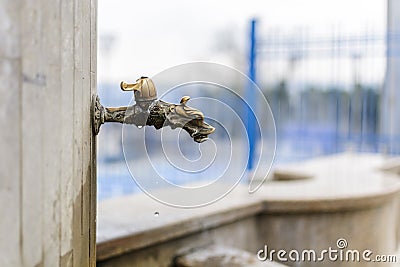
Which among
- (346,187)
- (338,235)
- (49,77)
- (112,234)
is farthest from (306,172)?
(49,77)

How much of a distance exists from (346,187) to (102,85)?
2.71 metres

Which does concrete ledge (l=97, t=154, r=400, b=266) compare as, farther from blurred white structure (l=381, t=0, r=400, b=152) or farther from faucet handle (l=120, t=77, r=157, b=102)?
blurred white structure (l=381, t=0, r=400, b=152)

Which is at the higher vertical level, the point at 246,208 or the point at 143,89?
the point at 143,89

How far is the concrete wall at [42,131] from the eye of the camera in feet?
2.19

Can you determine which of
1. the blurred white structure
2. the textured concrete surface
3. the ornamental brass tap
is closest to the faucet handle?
the ornamental brass tap

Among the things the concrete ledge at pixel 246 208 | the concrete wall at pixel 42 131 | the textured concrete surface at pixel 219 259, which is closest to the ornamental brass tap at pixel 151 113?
the concrete wall at pixel 42 131

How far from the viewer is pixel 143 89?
38.5 inches

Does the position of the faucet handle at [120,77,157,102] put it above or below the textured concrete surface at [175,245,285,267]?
above

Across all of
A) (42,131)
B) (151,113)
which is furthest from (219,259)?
(42,131)

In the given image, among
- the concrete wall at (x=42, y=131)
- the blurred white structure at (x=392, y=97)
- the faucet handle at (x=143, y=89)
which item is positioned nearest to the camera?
the concrete wall at (x=42, y=131)

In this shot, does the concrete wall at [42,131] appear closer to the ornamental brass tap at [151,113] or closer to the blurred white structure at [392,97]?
the ornamental brass tap at [151,113]

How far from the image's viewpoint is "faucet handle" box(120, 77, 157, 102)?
3.20ft

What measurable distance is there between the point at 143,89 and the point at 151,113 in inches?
A: 2.1

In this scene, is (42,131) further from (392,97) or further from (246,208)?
(392,97)
